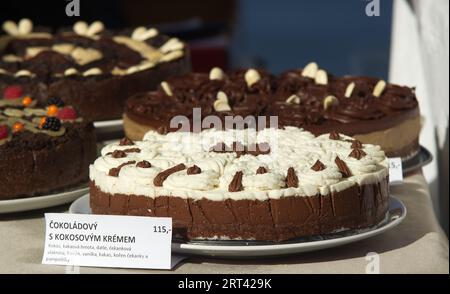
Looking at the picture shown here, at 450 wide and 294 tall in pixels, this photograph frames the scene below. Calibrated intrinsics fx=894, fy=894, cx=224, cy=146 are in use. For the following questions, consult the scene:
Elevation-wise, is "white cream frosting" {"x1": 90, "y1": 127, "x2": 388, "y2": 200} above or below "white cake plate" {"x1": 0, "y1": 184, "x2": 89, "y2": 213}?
above

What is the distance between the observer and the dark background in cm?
446

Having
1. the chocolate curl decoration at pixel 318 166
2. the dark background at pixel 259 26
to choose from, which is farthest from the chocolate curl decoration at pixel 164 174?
the dark background at pixel 259 26

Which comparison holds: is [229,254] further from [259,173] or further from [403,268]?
[403,268]

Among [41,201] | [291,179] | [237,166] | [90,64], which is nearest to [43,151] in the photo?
[41,201]

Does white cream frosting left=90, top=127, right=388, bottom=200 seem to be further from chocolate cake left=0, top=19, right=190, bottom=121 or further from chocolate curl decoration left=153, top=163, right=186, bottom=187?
chocolate cake left=0, top=19, right=190, bottom=121

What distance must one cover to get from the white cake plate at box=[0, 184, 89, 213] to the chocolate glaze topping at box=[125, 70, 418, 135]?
1.01 ft

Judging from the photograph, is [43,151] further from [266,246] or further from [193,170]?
[266,246]

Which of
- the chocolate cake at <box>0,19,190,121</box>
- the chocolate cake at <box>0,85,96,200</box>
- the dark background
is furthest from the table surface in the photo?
the dark background

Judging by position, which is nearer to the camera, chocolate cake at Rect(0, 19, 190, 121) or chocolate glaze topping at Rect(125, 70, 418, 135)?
chocolate glaze topping at Rect(125, 70, 418, 135)

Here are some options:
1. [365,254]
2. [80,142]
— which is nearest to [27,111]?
[80,142]

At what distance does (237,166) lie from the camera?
1.80 metres

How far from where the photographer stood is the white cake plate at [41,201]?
208 cm

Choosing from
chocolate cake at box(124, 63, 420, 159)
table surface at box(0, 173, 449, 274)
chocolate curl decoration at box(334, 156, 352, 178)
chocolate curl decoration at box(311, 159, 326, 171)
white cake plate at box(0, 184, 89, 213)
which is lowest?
table surface at box(0, 173, 449, 274)

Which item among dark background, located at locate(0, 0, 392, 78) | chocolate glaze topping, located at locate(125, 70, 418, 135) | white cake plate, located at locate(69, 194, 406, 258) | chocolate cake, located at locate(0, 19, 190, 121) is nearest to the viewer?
white cake plate, located at locate(69, 194, 406, 258)
